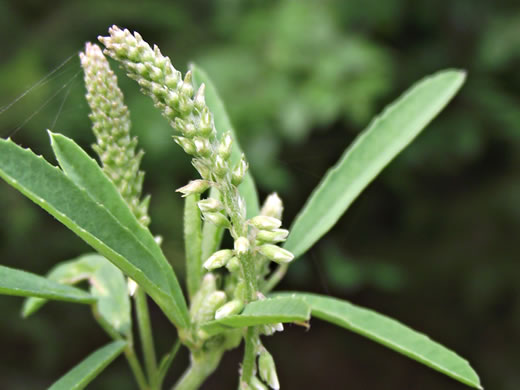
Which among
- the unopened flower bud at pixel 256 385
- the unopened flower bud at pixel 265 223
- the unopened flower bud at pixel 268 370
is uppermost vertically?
the unopened flower bud at pixel 265 223

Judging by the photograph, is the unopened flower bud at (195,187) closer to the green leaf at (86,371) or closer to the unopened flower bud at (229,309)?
the unopened flower bud at (229,309)

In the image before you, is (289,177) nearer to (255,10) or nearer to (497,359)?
(255,10)

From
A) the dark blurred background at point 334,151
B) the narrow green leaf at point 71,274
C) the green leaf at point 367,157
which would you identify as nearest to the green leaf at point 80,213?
the green leaf at point 367,157

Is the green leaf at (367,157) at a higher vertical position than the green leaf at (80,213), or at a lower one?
higher

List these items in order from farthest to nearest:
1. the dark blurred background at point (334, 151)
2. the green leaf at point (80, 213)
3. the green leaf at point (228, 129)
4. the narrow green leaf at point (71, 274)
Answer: the dark blurred background at point (334, 151), the narrow green leaf at point (71, 274), the green leaf at point (228, 129), the green leaf at point (80, 213)

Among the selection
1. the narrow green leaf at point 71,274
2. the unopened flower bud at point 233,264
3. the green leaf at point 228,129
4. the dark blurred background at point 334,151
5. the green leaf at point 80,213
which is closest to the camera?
the green leaf at point 80,213

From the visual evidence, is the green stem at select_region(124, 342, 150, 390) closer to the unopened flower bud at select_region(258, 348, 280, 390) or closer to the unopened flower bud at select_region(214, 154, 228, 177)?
the unopened flower bud at select_region(258, 348, 280, 390)

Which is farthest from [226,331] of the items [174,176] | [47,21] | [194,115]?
[47,21]
